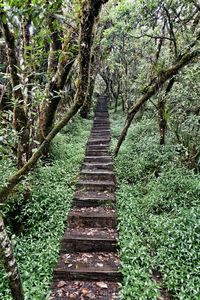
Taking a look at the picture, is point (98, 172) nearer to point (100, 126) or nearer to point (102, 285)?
point (102, 285)

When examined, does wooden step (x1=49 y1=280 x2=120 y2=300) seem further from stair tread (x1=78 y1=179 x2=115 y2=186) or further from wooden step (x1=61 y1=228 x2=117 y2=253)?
stair tread (x1=78 y1=179 x2=115 y2=186)

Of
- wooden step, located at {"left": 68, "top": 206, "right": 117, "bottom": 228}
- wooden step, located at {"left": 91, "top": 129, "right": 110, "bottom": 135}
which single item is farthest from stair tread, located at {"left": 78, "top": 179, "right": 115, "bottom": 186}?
wooden step, located at {"left": 91, "top": 129, "right": 110, "bottom": 135}

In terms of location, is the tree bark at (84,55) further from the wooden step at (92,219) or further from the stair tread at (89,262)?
the wooden step at (92,219)

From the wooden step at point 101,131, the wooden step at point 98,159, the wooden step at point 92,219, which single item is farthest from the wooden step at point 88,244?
the wooden step at point 101,131

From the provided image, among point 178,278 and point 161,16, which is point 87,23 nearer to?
point 178,278

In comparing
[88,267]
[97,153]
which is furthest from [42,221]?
[97,153]

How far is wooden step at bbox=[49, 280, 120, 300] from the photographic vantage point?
389 centimetres

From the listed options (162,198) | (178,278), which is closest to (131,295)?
(178,278)

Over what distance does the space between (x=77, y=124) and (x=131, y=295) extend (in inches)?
421

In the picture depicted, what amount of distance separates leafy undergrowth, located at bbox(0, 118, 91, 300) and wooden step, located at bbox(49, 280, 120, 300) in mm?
178

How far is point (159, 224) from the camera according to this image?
526cm

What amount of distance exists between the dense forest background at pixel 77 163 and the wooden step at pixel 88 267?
18 centimetres

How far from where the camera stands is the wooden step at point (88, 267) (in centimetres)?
427

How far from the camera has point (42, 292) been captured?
381cm
